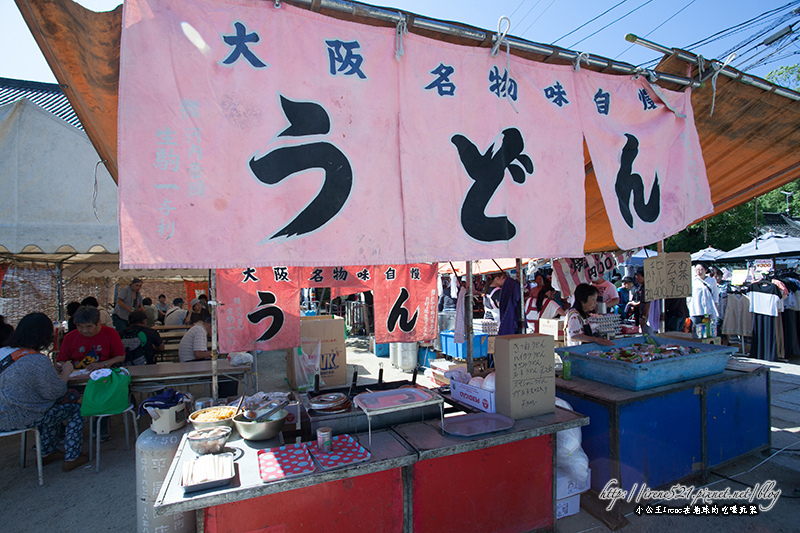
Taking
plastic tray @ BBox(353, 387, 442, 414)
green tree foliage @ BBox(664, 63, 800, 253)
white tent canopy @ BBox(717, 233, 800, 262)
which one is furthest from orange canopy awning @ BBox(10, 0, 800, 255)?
green tree foliage @ BBox(664, 63, 800, 253)

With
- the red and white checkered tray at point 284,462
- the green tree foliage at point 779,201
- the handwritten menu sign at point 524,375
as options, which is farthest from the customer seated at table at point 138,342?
the green tree foliage at point 779,201

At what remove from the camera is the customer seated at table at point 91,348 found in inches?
221

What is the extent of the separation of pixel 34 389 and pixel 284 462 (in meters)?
4.07

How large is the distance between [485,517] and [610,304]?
641cm

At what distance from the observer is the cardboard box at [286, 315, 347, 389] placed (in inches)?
302

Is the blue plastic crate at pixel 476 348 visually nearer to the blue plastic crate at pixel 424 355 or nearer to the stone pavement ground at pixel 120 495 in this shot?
the blue plastic crate at pixel 424 355

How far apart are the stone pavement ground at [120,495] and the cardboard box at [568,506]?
4cm

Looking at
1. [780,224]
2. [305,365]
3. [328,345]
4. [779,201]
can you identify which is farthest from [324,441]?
[779,201]

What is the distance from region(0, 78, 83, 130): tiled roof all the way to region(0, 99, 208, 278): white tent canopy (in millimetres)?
7085

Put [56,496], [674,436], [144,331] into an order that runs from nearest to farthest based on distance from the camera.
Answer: [674,436]
[56,496]
[144,331]

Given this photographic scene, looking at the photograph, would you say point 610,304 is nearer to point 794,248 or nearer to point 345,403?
point 794,248

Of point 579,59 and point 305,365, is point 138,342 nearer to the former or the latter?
point 305,365

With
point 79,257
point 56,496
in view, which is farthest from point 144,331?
point 79,257

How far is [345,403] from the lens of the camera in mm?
3404
